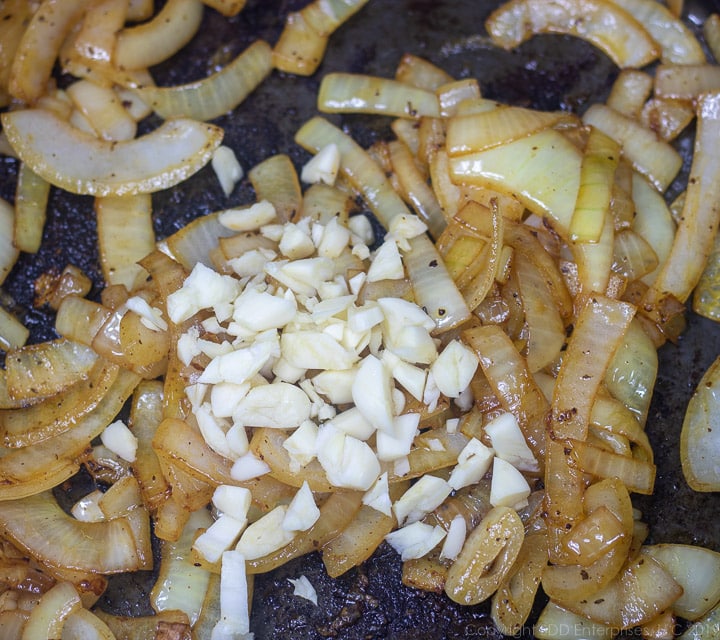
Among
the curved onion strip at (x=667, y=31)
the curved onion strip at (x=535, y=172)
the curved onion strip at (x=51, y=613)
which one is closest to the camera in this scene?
the curved onion strip at (x=51, y=613)

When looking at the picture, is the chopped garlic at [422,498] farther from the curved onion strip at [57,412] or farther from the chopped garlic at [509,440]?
the curved onion strip at [57,412]

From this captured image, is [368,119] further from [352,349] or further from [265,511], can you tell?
[265,511]

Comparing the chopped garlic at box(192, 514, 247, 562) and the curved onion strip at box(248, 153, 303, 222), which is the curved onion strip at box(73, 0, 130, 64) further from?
the chopped garlic at box(192, 514, 247, 562)

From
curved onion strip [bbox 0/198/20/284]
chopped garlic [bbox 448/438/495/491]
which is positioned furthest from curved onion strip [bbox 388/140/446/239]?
curved onion strip [bbox 0/198/20/284]

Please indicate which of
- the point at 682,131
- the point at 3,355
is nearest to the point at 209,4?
the point at 3,355

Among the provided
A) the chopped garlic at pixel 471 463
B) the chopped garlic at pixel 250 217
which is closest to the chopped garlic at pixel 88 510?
the chopped garlic at pixel 250 217

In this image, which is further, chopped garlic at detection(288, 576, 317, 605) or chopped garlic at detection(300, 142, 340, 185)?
chopped garlic at detection(300, 142, 340, 185)
